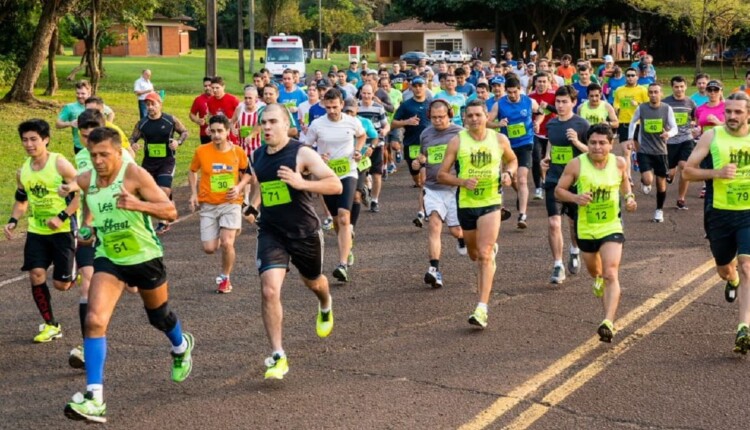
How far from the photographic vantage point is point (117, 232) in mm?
6844

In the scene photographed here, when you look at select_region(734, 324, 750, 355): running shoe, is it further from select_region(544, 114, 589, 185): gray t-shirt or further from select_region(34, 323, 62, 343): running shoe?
select_region(34, 323, 62, 343): running shoe

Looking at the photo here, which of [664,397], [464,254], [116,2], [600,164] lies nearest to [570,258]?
[464,254]

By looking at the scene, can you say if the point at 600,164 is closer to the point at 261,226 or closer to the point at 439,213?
the point at 439,213

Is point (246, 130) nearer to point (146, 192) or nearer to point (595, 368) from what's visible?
point (146, 192)

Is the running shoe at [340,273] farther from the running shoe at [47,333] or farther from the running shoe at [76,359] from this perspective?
the running shoe at [76,359]

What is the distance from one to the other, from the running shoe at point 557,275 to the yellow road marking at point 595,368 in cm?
122

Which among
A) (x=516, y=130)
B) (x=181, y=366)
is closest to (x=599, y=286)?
(x=181, y=366)

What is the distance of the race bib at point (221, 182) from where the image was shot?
10.5m

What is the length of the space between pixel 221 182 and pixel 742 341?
16.9 ft

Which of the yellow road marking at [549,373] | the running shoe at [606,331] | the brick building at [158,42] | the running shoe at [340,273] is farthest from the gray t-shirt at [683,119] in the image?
the brick building at [158,42]

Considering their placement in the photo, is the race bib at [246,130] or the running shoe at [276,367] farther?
the race bib at [246,130]

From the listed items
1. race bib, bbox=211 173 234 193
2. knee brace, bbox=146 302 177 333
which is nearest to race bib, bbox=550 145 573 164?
race bib, bbox=211 173 234 193

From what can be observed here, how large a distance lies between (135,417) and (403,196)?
36.3 ft

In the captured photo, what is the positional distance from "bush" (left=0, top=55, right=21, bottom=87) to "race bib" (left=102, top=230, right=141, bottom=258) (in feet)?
101
